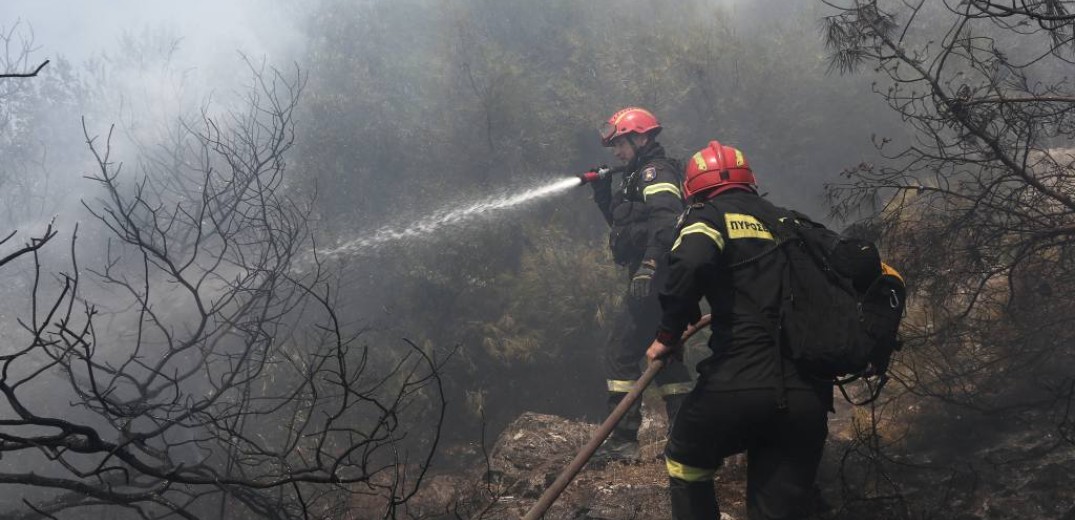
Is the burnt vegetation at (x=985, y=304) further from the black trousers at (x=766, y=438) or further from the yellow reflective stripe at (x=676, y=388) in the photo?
the yellow reflective stripe at (x=676, y=388)

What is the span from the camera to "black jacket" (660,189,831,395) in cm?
271

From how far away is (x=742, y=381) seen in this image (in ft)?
8.85

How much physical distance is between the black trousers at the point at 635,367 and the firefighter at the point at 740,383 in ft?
5.58

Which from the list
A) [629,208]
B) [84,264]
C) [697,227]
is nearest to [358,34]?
[84,264]

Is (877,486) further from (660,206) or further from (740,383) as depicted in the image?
(660,206)

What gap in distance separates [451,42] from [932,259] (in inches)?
357

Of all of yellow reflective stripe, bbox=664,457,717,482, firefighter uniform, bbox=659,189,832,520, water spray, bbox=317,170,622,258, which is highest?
water spray, bbox=317,170,622,258

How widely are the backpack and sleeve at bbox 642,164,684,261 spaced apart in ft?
6.11

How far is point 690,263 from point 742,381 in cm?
55

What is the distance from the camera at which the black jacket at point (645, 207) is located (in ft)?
15.4

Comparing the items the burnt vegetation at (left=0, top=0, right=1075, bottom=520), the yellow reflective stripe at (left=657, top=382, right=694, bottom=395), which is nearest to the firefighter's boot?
the yellow reflective stripe at (left=657, top=382, right=694, bottom=395)

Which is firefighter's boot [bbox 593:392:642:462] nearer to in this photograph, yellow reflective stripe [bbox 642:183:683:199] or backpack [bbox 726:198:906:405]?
yellow reflective stripe [bbox 642:183:683:199]

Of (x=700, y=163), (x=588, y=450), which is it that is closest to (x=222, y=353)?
(x=588, y=450)

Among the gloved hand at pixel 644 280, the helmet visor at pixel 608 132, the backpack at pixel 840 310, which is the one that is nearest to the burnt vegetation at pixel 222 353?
the gloved hand at pixel 644 280
